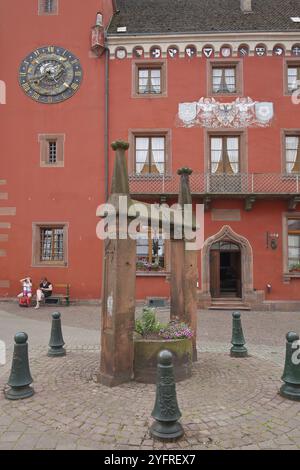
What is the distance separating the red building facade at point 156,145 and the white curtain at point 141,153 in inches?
1.7

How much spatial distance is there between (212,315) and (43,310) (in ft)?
20.6

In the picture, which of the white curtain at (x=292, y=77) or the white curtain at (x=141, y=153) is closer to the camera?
the white curtain at (x=292, y=77)

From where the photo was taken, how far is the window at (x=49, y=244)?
1580cm

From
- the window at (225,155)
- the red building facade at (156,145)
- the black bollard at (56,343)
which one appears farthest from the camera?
the window at (225,155)

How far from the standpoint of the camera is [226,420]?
4508 mm

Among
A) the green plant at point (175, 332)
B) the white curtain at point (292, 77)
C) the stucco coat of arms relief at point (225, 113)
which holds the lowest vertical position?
the green plant at point (175, 332)

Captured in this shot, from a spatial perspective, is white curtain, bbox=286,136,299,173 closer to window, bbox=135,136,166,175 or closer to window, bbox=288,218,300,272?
window, bbox=288,218,300,272

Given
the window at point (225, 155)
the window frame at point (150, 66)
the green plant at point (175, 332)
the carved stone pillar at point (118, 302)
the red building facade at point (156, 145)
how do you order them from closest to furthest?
the carved stone pillar at point (118, 302), the green plant at point (175, 332), the red building facade at point (156, 145), the window at point (225, 155), the window frame at point (150, 66)

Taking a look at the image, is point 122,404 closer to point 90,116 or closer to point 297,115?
point 90,116

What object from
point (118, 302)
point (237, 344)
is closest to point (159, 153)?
point (237, 344)

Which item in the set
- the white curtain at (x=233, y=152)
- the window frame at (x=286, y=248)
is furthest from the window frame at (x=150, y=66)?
the window frame at (x=286, y=248)

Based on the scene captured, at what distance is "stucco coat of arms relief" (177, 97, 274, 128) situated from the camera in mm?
15625

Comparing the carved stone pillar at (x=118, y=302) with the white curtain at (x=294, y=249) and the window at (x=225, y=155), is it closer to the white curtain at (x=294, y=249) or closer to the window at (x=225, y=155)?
the window at (x=225, y=155)

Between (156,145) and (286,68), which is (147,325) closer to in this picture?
(156,145)
